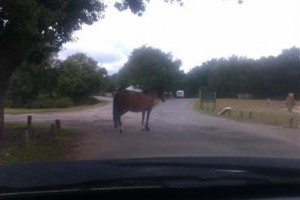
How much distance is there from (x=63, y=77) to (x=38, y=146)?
4150cm

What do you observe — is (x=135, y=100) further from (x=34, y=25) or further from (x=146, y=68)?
→ (x=146, y=68)

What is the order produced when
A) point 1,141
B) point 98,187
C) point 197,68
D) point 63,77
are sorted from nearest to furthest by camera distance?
point 98,187 → point 1,141 → point 63,77 → point 197,68

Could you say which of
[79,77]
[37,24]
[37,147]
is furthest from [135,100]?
[79,77]

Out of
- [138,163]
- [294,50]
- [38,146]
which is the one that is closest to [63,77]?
[294,50]

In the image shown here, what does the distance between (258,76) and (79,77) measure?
2731cm

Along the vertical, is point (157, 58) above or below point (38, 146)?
above

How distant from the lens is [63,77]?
57.2 m

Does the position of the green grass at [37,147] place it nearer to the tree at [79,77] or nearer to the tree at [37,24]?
the tree at [37,24]

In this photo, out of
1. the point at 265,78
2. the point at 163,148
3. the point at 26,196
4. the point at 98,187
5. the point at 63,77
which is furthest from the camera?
the point at 265,78

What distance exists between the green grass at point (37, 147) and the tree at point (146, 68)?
23.8 metres

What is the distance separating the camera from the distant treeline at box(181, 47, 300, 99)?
72.4 m

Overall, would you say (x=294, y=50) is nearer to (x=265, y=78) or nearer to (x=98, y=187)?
(x=265, y=78)

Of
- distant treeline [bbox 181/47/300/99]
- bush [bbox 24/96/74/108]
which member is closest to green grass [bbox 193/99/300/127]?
bush [bbox 24/96/74/108]

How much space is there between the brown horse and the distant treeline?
1979 inches
